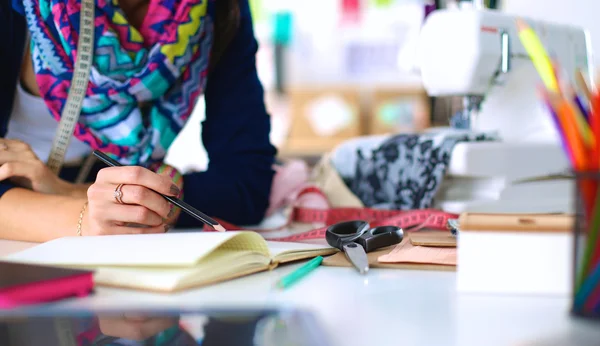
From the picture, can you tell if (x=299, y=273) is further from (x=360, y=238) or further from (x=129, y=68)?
(x=129, y=68)

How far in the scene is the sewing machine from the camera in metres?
1.25

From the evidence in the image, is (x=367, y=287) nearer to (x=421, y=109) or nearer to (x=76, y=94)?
(x=76, y=94)

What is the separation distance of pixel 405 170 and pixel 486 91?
241 mm

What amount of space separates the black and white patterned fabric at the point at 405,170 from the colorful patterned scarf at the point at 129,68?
0.40 m

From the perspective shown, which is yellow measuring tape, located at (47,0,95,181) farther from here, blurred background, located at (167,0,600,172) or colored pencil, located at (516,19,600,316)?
blurred background, located at (167,0,600,172)

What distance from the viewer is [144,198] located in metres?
0.82

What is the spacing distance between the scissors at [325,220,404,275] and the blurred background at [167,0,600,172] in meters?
2.58

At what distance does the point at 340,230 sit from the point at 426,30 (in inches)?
25.6

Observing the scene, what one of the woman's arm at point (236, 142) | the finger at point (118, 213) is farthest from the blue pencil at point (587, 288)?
the woman's arm at point (236, 142)

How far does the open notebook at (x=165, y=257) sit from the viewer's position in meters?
0.63

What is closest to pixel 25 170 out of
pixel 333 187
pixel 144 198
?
pixel 144 198

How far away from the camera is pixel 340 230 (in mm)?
854

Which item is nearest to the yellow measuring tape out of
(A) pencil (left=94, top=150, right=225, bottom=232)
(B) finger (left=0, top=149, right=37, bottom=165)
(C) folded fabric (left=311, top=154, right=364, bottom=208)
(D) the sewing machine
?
(B) finger (left=0, top=149, right=37, bottom=165)


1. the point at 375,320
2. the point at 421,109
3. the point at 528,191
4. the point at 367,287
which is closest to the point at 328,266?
the point at 367,287
